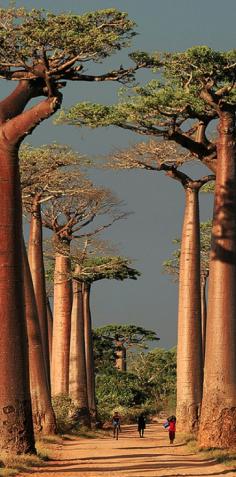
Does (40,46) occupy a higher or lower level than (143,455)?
higher

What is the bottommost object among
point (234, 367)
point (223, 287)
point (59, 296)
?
point (234, 367)

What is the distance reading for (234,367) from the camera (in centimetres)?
2173

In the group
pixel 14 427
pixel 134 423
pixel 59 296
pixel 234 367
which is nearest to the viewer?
pixel 14 427

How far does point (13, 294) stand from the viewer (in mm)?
18188

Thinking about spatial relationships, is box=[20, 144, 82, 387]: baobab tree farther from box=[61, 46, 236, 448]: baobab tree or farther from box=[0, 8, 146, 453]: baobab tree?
box=[0, 8, 146, 453]: baobab tree

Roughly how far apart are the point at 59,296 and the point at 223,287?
748 inches

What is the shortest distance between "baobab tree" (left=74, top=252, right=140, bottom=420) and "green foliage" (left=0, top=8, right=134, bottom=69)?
19.2 m

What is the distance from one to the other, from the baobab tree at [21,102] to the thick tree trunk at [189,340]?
861 cm

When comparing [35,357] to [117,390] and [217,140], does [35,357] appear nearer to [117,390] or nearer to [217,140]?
[217,140]

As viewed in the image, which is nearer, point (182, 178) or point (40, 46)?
point (40, 46)

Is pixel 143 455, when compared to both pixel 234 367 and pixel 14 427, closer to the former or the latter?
pixel 234 367

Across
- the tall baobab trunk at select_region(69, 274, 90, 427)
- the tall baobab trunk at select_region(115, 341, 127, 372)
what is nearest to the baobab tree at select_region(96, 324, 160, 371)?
the tall baobab trunk at select_region(115, 341, 127, 372)

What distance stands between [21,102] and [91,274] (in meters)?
21.3

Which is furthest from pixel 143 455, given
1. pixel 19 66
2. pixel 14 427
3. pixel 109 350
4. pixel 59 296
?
pixel 109 350
